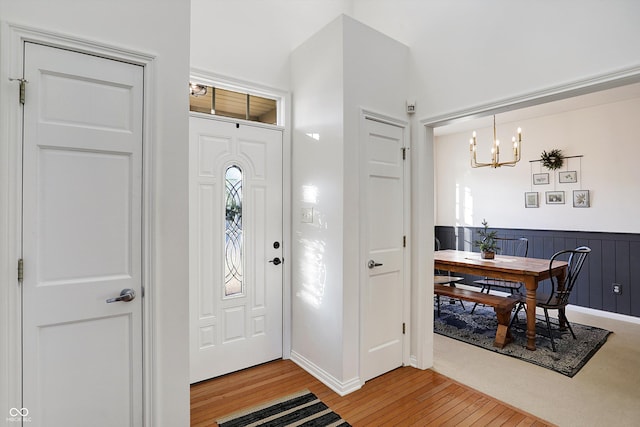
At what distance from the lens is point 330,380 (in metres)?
2.63

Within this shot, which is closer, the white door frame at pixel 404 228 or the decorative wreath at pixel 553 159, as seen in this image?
the white door frame at pixel 404 228

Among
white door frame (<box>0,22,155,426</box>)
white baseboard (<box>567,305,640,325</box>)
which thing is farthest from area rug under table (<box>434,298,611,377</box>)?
white door frame (<box>0,22,155,426</box>)

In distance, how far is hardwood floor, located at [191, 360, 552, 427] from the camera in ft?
7.27

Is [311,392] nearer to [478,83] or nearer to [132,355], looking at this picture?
[132,355]

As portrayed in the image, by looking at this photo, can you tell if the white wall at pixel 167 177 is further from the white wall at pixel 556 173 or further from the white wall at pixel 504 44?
the white wall at pixel 556 173

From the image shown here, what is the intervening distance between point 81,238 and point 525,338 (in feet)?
13.8

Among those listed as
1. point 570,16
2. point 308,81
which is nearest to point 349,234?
point 308,81

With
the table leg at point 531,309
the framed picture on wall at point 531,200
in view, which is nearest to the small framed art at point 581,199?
the framed picture on wall at point 531,200

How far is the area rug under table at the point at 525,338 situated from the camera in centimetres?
313

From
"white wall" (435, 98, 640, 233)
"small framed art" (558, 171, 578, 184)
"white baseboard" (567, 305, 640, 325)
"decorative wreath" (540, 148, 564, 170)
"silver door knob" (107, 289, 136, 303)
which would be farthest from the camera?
"decorative wreath" (540, 148, 564, 170)

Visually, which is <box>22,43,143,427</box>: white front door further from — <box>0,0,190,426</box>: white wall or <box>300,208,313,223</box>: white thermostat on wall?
<box>300,208,313,223</box>: white thermostat on wall

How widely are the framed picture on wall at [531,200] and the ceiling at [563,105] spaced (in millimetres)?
1251

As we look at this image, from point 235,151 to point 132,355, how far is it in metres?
1.71

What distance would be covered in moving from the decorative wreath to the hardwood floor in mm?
4039
